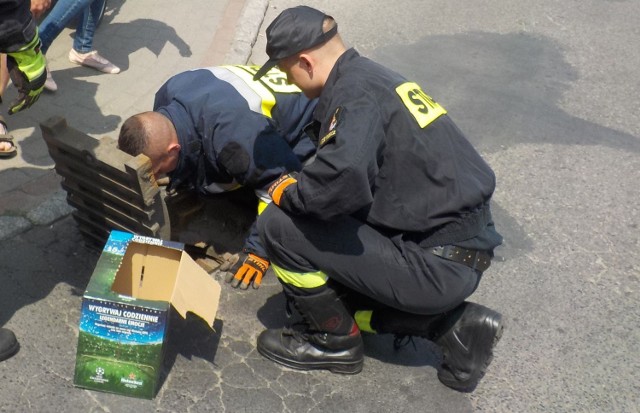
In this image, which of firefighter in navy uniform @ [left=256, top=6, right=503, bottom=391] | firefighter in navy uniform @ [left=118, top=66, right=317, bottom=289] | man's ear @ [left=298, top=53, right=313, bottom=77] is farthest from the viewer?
firefighter in navy uniform @ [left=118, top=66, right=317, bottom=289]

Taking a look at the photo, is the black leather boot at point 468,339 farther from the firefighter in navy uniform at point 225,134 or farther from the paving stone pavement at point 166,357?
the firefighter in navy uniform at point 225,134

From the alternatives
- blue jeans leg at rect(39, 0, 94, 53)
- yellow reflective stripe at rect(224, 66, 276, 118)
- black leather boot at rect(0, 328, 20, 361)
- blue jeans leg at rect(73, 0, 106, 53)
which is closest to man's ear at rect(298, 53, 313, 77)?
yellow reflective stripe at rect(224, 66, 276, 118)

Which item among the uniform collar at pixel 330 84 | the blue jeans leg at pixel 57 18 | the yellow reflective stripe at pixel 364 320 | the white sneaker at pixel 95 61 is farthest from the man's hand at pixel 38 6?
the yellow reflective stripe at pixel 364 320

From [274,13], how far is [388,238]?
4008mm

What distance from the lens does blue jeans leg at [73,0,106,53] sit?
5.19 m

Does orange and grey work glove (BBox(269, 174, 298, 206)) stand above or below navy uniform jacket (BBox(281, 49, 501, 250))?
below

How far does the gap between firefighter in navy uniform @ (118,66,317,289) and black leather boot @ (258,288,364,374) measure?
0.48 m

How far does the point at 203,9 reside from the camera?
6.40m

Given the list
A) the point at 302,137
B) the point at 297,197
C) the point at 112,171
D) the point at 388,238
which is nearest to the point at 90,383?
the point at 112,171

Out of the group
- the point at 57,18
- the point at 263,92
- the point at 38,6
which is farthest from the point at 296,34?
the point at 57,18

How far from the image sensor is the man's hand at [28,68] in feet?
9.73

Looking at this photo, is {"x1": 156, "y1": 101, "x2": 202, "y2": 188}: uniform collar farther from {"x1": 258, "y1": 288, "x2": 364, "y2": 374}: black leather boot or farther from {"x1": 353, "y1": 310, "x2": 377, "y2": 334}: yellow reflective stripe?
{"x1": 353, "y1": 310, "x2": 377, "y2": 334}: yellow reflective stripe

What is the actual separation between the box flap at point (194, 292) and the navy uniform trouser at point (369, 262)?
0.35 m

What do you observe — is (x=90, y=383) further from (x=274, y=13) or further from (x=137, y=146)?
(x=274, y=13)
